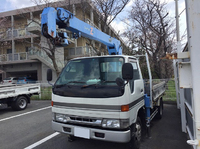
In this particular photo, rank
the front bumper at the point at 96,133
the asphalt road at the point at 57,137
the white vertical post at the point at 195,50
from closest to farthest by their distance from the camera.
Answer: the white vertical post at the point at 195,50 < the front bumper at the point at 96,133 < the asphalt road at the point at 57,137

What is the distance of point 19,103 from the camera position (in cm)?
782

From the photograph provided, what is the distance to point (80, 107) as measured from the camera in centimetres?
307

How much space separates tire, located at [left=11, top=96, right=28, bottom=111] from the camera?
7673mm

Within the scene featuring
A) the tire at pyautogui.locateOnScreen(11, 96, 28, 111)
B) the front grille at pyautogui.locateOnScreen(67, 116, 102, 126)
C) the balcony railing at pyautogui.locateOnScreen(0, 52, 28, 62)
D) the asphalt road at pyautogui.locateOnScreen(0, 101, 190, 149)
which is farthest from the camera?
the balcony railing at pyautogui.locateOnScreen(0, 52, 28, 62)

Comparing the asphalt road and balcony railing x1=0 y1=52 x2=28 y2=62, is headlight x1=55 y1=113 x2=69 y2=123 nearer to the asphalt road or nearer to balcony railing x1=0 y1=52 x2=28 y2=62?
the asphalt road

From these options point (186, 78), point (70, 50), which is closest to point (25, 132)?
point (186, 78)

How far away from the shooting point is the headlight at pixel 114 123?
279 centimetres

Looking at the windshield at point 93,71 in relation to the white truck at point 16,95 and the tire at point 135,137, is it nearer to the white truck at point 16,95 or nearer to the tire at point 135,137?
the tire at point 135,137

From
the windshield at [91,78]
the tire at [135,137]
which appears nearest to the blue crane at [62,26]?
the windshield at [91,78]

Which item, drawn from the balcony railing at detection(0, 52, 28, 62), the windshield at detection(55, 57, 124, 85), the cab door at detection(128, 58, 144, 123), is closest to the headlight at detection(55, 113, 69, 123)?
the windshield at detection(55, 57, 124, 85)

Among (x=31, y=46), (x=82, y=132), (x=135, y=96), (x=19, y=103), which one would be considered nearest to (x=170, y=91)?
(x=135, y=96)

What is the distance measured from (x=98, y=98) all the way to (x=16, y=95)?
6.22 meters

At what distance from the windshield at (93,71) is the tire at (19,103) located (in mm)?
5297

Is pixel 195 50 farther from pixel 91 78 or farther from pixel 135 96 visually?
pixel 91 78
